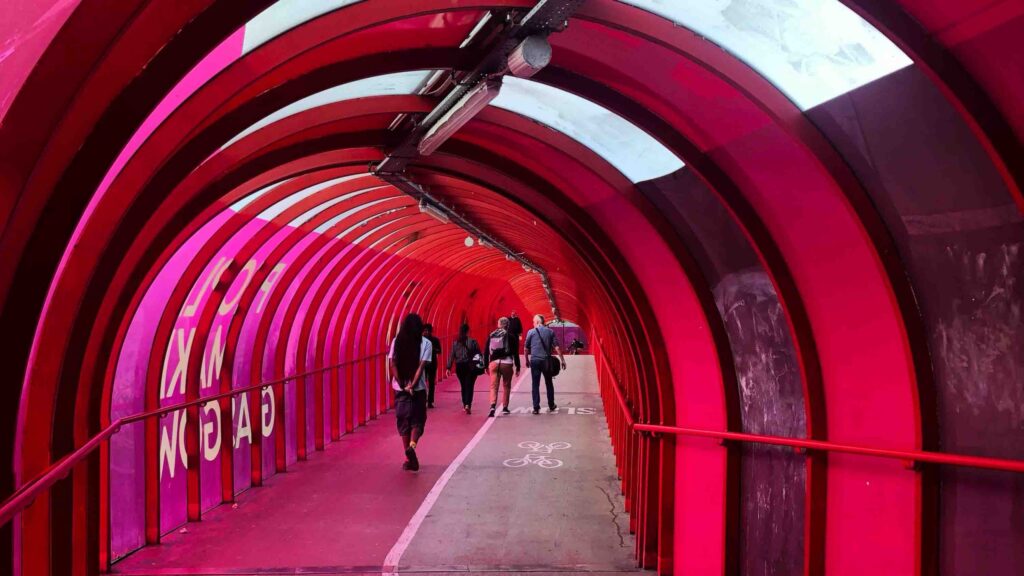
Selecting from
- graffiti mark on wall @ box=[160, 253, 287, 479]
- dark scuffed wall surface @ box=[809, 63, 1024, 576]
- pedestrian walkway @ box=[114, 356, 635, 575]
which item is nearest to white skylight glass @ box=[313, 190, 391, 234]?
graffiti mark on wall @ box=[160, 253, 287, 479]

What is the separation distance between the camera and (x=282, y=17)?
3830 millimetres

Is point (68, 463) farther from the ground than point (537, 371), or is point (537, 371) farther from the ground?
point (68, 463)

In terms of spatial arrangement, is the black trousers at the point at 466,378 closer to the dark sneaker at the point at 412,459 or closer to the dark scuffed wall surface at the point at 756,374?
the dark sneaker at the point at 412,459

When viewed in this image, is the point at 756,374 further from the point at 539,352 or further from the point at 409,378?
the point at 539,352

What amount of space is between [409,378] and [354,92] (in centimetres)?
506

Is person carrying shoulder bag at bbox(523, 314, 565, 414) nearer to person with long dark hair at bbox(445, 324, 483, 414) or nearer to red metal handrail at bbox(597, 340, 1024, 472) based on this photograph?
person with long dark hair at bbox(445, 324, 483, 414)

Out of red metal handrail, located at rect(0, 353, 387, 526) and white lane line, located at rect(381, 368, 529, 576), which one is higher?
red metal handrail, located at rect(0, 353, 387, 526)

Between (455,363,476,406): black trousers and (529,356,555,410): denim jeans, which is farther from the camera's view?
(455,363,476,406): black trousers

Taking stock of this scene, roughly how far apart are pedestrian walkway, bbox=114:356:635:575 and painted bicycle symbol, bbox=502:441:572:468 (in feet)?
0.05

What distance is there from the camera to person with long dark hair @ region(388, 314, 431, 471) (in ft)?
33.5

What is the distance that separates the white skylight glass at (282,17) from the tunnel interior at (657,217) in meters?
0.02

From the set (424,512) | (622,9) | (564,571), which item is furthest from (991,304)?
(424,512)

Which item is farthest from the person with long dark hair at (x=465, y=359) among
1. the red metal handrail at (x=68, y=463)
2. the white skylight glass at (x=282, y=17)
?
the white skylight glass at (x=282, y=17)

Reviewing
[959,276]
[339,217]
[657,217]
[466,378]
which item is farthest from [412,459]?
[959,276]
